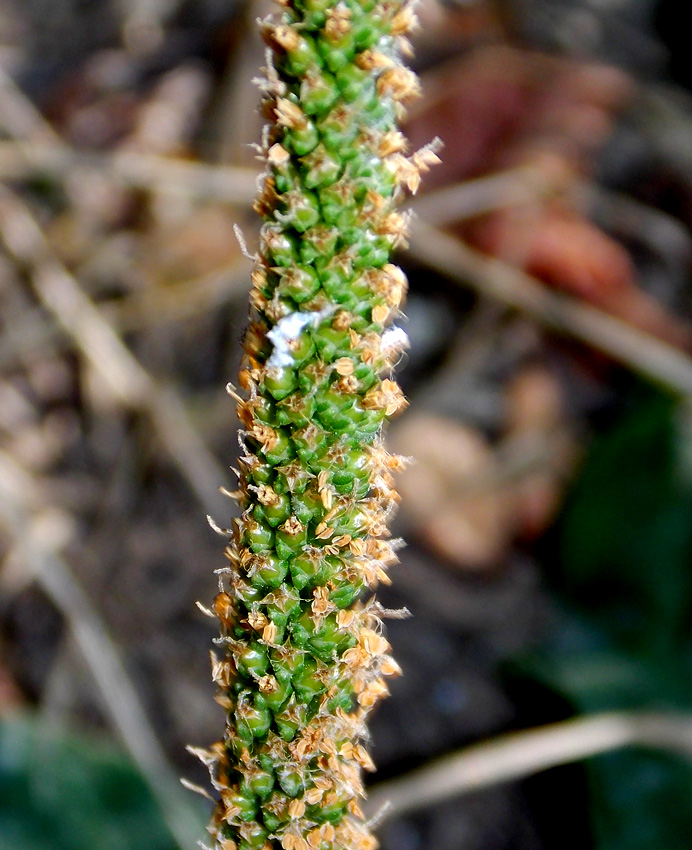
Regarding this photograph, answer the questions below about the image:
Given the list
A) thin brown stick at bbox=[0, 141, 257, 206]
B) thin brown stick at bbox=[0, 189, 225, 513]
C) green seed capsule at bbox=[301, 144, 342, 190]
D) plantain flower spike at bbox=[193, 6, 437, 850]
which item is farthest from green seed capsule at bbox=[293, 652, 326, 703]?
thin brown stick at bbox=[0, 141, 257, 206]

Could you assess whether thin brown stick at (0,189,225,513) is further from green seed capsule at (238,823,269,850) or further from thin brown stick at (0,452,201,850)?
green seed capsule at (238,823,269,850)

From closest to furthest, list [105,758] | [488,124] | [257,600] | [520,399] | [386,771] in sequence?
[257,600] < [105,758] < [386,771] < [520,399] < [488,124]

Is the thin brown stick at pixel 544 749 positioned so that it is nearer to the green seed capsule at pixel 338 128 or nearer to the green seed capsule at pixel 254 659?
the green seed capsule at pixel 254 659

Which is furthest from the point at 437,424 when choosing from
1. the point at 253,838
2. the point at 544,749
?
the point at 253,838

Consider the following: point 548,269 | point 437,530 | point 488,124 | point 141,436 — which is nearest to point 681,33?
point 488,124

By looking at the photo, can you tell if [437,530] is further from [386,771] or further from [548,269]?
[548,269]

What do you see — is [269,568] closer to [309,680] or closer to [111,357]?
[309,680]
